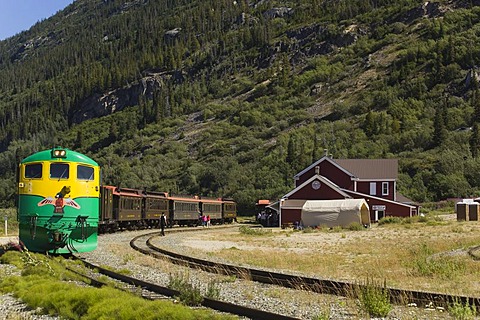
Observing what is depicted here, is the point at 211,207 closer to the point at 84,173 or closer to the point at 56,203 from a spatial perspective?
the point at 84,173

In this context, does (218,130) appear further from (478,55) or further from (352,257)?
(352,257)


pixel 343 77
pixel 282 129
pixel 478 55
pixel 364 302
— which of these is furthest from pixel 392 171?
pixel 343 77

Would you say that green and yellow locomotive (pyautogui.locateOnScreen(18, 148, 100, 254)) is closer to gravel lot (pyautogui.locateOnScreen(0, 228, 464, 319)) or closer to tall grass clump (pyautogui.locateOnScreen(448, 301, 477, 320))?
gravel lot (pyautogui.locateOnScreen(0, 228, 464, 319))

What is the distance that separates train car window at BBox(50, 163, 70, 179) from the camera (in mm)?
19516

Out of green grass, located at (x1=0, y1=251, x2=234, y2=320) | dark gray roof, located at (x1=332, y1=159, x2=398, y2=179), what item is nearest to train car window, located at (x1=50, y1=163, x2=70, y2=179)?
green grass, located at (x1=0, y1=251, x2=234, y2=320)

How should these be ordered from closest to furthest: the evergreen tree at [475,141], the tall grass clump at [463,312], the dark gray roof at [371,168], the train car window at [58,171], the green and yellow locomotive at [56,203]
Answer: the tall grass clump at [463,312]
the green and yellow locomotive at [56,203]
the train car window at [58,171]
the dark gray roof at [371,168]
the evergreen tree at [475,141]

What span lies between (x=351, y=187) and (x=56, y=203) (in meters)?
45.3

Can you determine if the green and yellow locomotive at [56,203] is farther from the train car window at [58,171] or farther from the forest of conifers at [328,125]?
the forest of conifers at [328,125]

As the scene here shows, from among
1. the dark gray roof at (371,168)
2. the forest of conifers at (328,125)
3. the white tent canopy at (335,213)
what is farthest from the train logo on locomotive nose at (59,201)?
the forest of conifers at (328,125)

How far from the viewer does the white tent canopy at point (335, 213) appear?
156 feet

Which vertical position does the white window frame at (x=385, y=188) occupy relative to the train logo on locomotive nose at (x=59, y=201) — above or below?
below

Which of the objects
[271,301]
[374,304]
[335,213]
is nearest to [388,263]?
[271,301]

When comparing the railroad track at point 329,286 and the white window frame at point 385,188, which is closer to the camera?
→ the railroad track at point 329,286

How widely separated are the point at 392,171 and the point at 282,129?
81944 mm
